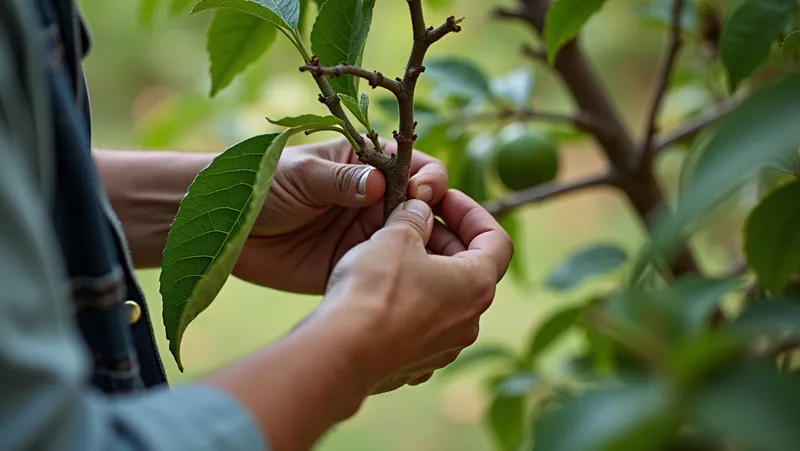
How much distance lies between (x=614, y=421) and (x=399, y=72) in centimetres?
140

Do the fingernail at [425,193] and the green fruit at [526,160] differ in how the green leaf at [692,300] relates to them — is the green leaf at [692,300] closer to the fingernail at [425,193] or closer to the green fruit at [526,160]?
the fingernail at [425,193]

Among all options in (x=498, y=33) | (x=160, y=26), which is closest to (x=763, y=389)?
(x=498, y=33)

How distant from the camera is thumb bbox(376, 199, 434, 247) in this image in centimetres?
42

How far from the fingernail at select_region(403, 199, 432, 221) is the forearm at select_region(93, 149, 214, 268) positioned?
19 cm

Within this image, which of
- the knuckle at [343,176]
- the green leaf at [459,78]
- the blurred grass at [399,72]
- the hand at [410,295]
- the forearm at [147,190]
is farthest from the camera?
the blurred grass at [399,72]

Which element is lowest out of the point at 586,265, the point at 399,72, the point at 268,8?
the point at 399,72

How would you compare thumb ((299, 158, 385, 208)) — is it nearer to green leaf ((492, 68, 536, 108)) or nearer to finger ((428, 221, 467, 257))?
finger ((428, 221, 467, 257))

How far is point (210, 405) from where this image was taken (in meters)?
0.32

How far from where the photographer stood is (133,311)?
43 cm

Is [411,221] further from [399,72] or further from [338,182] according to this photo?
[399,72]

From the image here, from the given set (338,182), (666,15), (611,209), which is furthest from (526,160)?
(611,209)

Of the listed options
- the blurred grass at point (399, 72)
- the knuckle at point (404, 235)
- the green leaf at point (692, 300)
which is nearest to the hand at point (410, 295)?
the knuckle at point (404, 235)

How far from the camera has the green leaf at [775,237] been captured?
18.3 inches

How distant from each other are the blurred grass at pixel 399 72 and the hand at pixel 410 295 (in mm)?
723
